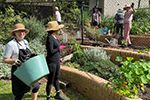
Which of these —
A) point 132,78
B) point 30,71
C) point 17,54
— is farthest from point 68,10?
point 30,71

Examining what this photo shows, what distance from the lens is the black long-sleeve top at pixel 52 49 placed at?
235 centimetres

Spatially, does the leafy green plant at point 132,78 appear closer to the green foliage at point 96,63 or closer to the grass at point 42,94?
the green foliage at point 96,63

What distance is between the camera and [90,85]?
105 inches

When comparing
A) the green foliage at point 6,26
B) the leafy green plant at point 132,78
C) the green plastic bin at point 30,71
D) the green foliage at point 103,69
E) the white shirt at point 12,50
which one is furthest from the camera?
the green foliage at point 6,26

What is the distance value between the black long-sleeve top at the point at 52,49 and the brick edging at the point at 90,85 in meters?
0.81

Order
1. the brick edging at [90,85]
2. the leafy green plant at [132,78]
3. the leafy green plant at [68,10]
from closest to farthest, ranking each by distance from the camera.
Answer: the leafy green plant at [132,78] → the brick edging at [90,85] → the leafy green plant at [68,10]

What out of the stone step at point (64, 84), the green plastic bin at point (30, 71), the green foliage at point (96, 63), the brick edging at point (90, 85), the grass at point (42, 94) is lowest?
the grass at point (42, 94)

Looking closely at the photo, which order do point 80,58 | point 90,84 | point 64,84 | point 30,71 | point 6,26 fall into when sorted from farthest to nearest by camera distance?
point 6,26 → point 80,58 → point 64,84 → point 90,84 → point 30,71

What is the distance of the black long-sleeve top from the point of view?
235 centimetres

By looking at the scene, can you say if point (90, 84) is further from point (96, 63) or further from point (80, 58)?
point (80, 58)

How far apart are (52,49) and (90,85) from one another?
3.82ft

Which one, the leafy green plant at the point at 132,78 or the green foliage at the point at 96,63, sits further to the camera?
the green foliage at the point at 96,63

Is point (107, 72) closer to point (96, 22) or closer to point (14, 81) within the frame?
point (14, 81)

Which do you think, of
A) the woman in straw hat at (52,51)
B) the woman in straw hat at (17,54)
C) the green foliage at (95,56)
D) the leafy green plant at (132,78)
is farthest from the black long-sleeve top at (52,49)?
the green foliage at (95,56)
